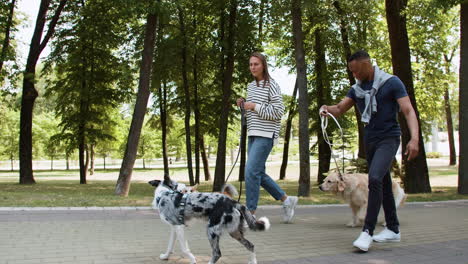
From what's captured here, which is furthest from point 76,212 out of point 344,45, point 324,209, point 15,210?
point 344,45

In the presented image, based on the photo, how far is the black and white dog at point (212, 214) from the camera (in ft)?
13.9

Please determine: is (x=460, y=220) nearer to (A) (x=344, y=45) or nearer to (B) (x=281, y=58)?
(A) (x=344, y=45)

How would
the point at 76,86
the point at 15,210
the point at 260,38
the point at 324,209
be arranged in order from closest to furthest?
1. the point at 15,210
2. the point at 324,209
3. the point at 260,38
4. the point at 76,86

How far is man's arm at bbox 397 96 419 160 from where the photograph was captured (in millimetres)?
4941

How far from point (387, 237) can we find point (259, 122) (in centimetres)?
239

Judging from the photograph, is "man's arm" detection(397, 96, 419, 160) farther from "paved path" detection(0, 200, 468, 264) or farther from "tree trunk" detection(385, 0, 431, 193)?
"tree trunk" detection(385, 0, 431, 193)

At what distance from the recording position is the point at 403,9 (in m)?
14.3

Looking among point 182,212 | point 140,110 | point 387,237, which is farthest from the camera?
point 140,110

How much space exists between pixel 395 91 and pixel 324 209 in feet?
13.6

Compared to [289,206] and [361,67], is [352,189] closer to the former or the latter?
[289,206]

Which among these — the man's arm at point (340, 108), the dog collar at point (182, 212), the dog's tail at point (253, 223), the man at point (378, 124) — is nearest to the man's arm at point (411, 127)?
the man at point (378, 124)

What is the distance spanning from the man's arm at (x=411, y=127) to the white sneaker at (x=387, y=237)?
116 cm

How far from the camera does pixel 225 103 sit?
721 inches

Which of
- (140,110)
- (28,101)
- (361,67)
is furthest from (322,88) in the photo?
(361,67)
